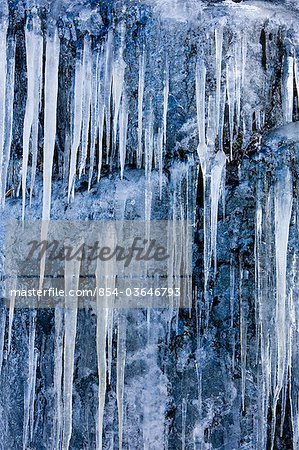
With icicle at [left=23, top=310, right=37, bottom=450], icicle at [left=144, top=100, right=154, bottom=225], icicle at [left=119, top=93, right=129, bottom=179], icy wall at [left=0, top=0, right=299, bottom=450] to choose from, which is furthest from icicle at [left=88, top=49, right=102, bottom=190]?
icicle at [left=23, top=310, right=37, bottom=450]

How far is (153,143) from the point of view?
3.00 meters

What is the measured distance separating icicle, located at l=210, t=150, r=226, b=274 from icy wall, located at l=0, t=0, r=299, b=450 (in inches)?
0.4

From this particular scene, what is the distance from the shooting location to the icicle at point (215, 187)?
2893mm

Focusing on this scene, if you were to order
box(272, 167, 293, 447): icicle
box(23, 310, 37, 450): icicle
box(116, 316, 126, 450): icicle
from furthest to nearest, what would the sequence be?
box(23, 310, 37, 450): icicle
box(116, 316, 126, 450): icicle
box(272, 167, 293, 447): icicle

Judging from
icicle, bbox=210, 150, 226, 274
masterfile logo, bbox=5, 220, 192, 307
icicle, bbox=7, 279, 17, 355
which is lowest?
icicle, bbox=7, 279, 17, 355

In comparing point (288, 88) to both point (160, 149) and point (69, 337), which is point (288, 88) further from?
point (69, 337)

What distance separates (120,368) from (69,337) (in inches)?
12.2

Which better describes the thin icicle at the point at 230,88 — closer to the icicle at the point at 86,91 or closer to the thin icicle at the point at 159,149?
the thin icicle at the point at 159,149

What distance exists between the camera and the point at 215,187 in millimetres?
2934

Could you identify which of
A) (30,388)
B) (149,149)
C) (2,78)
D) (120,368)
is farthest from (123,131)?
(30,388)

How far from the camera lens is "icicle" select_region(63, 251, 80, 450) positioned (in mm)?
2920

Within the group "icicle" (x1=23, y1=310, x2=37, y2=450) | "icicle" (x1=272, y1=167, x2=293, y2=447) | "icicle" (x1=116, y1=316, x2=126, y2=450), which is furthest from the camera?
"icicle" (x1=23, y1=310, x2=37, y2=450)

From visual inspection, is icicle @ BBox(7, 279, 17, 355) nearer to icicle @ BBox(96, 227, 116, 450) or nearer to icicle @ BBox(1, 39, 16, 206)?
icicle @ BBox(96, 227, 116, 450)

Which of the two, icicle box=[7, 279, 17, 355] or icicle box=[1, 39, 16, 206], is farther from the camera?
icicle box=[7, 279, 17, 355]
